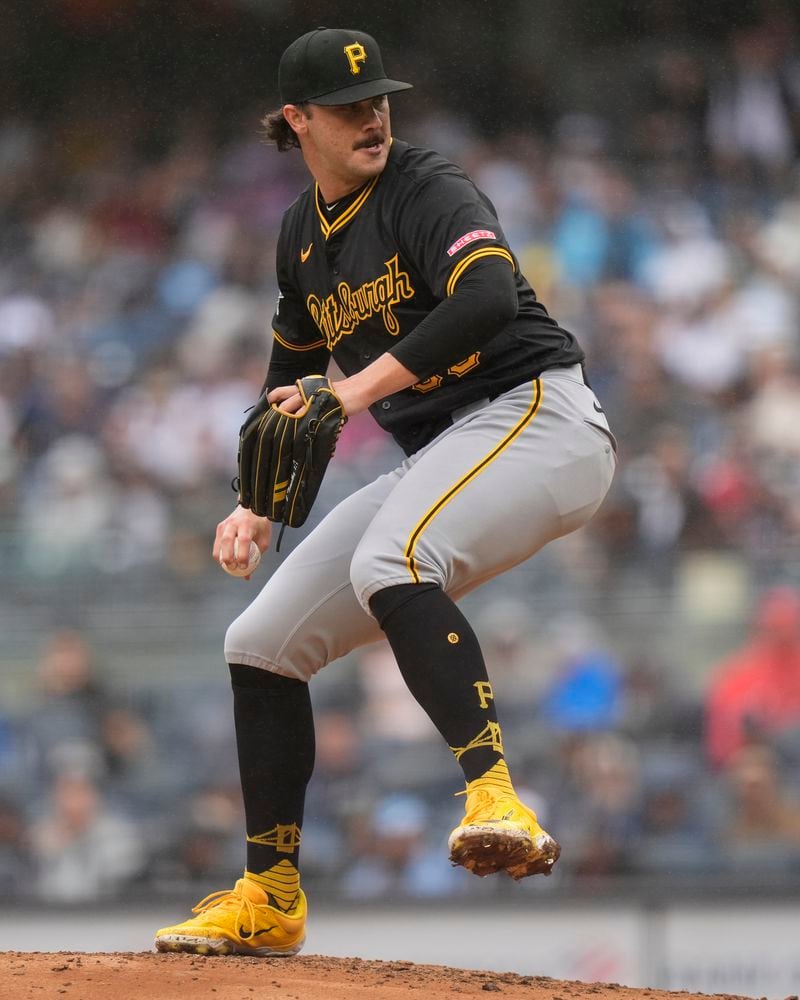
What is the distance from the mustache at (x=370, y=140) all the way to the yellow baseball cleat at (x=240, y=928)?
1684 millimetres

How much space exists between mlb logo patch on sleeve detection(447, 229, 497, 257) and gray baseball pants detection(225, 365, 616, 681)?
1.21 ft

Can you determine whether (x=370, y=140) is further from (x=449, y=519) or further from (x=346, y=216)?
(x=449, y=519)

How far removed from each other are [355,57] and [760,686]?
4476 mm

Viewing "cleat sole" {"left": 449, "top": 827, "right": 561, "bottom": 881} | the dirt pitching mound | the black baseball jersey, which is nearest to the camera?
"cleat sole" {"left": 449, "top": 827, "right": 561, "bottom": 881}

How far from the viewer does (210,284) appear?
10.1 metres

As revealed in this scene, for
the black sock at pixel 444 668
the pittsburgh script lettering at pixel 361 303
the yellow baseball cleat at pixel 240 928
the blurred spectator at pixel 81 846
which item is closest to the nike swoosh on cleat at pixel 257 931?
the yellow baseball cleat at pixel 240 928

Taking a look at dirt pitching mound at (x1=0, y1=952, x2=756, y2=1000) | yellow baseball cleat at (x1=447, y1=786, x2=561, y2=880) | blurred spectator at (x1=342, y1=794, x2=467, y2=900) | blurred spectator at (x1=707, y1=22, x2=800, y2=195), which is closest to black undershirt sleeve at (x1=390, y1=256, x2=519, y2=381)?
yellow baseball cleat at (x1=447, y1=786, x2=561, y2=880)

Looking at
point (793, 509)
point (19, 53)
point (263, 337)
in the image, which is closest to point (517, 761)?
point (793, 509)

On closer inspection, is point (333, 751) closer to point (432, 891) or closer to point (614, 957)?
point (432, 891)

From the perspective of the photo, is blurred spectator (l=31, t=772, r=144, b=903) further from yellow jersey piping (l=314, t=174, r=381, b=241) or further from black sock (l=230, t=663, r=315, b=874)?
yellow jersey piping (l=314, t=174, r=381, b=241)

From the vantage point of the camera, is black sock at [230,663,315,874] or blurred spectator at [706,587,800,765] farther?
blurred spectator at [706,587,800,765]

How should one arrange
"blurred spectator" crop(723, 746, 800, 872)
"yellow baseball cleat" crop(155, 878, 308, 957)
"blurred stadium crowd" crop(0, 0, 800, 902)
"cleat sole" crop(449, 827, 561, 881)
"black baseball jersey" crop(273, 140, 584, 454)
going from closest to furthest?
1. "cleat sole" crop(449, 827, 561, 881)
2. "black baseball jersey" crop(273, 140, 584, 454)
3. "yellow baseball cleat" crop(155, 878, 308, 957)
4. "blurred spectator" crop(723, 746, 800, 872)
5. "blurred stadium crowd" crop(0, 0, 800, 902)

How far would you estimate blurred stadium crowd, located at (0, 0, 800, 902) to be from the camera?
6945 millimetres

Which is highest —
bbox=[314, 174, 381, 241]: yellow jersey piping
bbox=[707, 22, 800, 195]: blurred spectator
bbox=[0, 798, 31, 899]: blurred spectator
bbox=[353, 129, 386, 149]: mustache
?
bbox=[707, 22, 800, 195]: blurred spectator
